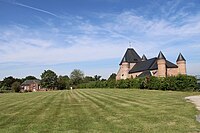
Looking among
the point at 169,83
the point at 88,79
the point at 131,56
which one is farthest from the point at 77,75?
the point at 169,83

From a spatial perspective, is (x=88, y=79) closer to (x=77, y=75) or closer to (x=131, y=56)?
(x=77, y=75)

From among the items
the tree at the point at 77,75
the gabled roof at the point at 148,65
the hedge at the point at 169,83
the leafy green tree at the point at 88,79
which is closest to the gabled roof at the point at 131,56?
the gabled roof at the point at 148,65

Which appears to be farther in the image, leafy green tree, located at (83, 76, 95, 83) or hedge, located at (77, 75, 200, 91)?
leafy green tree, located at (83, 76, 95, 83)

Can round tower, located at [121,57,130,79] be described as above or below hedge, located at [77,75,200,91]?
above

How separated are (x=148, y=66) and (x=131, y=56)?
43.9 ft

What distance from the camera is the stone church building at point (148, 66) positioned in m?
67.6

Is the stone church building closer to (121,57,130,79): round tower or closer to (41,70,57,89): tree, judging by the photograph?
(121,57,130,79): round tower

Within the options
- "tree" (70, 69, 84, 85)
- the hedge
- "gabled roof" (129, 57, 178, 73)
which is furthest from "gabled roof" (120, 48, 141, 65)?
"tree" (70, 69, 84, 85)

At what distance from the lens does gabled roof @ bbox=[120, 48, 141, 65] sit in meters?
86.5

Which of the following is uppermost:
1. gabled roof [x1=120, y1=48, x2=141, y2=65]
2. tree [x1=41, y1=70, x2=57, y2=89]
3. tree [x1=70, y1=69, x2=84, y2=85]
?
gabled roof [x1=120, y1=48, x2=141, y2=65]

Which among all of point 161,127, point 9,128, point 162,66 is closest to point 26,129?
point 9,128

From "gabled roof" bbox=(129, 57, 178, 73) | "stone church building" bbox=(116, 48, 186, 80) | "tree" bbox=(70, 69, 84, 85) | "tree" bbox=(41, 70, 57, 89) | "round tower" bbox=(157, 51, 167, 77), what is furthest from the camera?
"tree" bbox=(70, 69, 84, 85)

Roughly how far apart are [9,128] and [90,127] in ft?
8.91

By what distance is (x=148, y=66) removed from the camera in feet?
248
